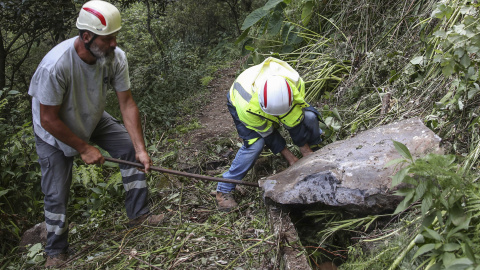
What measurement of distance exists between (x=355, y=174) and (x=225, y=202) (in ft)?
4.12

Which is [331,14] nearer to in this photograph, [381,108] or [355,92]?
[355,92]

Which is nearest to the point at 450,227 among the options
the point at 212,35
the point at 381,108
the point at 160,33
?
the point at 381,108

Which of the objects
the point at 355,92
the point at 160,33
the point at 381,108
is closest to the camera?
the point at 381,108

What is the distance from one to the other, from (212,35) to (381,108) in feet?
27.7

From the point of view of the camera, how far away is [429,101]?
316 cm

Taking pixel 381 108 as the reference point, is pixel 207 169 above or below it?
below

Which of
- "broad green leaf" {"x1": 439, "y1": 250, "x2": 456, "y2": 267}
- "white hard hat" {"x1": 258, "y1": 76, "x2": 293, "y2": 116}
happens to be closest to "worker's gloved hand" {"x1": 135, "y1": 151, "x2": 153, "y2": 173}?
"white hard hat" {"x1": 258, "y1": 76, "x2": 293, "y2": 116}

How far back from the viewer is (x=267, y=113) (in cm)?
294

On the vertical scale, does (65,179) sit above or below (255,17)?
below

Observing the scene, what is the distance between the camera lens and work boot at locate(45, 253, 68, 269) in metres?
2.95

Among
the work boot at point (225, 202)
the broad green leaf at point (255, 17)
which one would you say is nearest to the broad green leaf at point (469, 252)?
the work boot at point (225, 202)

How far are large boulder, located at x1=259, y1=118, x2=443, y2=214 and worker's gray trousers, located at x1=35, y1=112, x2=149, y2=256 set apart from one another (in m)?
1.13

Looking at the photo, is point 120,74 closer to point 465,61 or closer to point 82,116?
point 82,116

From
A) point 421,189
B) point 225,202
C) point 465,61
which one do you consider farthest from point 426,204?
point 225,202
